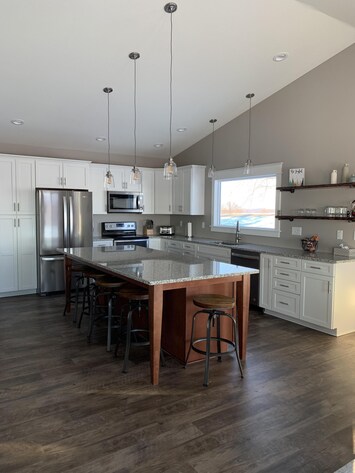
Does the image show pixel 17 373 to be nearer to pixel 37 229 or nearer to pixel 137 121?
pixel 37 229

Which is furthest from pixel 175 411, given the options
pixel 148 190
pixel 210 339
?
pixel 148 190

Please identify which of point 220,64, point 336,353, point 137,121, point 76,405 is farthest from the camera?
point 137,121

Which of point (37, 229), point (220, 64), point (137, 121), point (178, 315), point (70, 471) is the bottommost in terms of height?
point (70, 471)

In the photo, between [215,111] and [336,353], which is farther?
[215,111]

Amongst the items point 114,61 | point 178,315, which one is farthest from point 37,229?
point 178,315

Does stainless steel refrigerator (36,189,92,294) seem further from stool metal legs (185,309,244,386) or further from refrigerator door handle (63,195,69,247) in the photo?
stool metal legs (185,309,244,386)

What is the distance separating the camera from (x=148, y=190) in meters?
7.05

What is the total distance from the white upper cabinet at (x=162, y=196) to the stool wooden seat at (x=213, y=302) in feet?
13.8

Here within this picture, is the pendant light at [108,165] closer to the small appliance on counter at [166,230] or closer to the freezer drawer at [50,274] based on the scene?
the freezer drawer at [50,274]

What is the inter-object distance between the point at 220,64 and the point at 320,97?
1385 millimetres

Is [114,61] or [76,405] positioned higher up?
[114,61]

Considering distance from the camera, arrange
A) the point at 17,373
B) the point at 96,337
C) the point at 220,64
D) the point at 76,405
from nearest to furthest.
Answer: the point at 76,405 < the point at 17,373 < the point at 96,337 < the point at 220,64

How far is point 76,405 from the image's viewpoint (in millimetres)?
2527

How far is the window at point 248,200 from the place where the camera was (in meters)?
5.32
